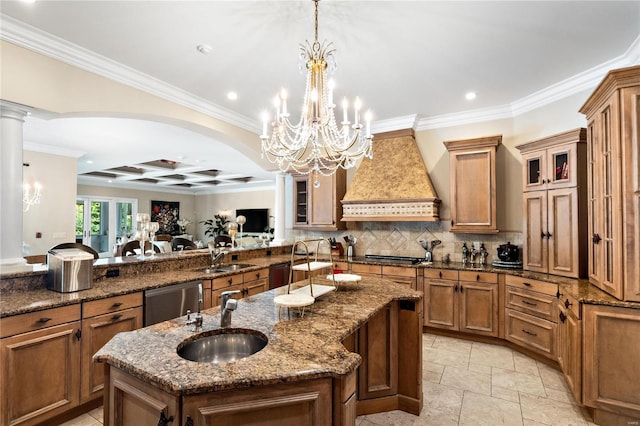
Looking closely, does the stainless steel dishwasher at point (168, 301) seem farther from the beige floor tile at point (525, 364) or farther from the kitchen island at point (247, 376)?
the beige floor tile at point (525, 364)

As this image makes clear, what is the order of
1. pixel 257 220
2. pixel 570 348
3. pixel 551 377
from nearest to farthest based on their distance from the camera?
pixel 570 348, pixel 551 377, pixel 257 220

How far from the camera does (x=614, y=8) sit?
228cm

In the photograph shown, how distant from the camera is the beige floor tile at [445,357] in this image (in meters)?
3.33

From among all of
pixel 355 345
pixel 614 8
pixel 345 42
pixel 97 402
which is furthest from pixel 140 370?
pixel 614 8

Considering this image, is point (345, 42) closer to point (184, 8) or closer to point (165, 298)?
point (184, 8)

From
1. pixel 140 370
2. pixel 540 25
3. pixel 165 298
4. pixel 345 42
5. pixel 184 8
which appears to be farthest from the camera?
pixel 165 298

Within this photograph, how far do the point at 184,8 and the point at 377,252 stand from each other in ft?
12.9

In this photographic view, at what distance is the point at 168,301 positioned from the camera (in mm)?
2986

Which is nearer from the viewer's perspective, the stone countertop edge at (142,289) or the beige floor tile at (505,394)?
the stone countertop edge at (142,289)

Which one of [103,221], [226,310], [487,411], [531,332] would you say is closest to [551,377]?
[531,332]

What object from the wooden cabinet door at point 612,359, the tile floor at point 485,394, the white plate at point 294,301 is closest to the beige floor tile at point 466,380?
the tile floor at point 485,394

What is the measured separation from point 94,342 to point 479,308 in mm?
3861

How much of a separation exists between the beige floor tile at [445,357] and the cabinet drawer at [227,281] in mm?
2224

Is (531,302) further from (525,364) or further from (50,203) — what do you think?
(50,203)
